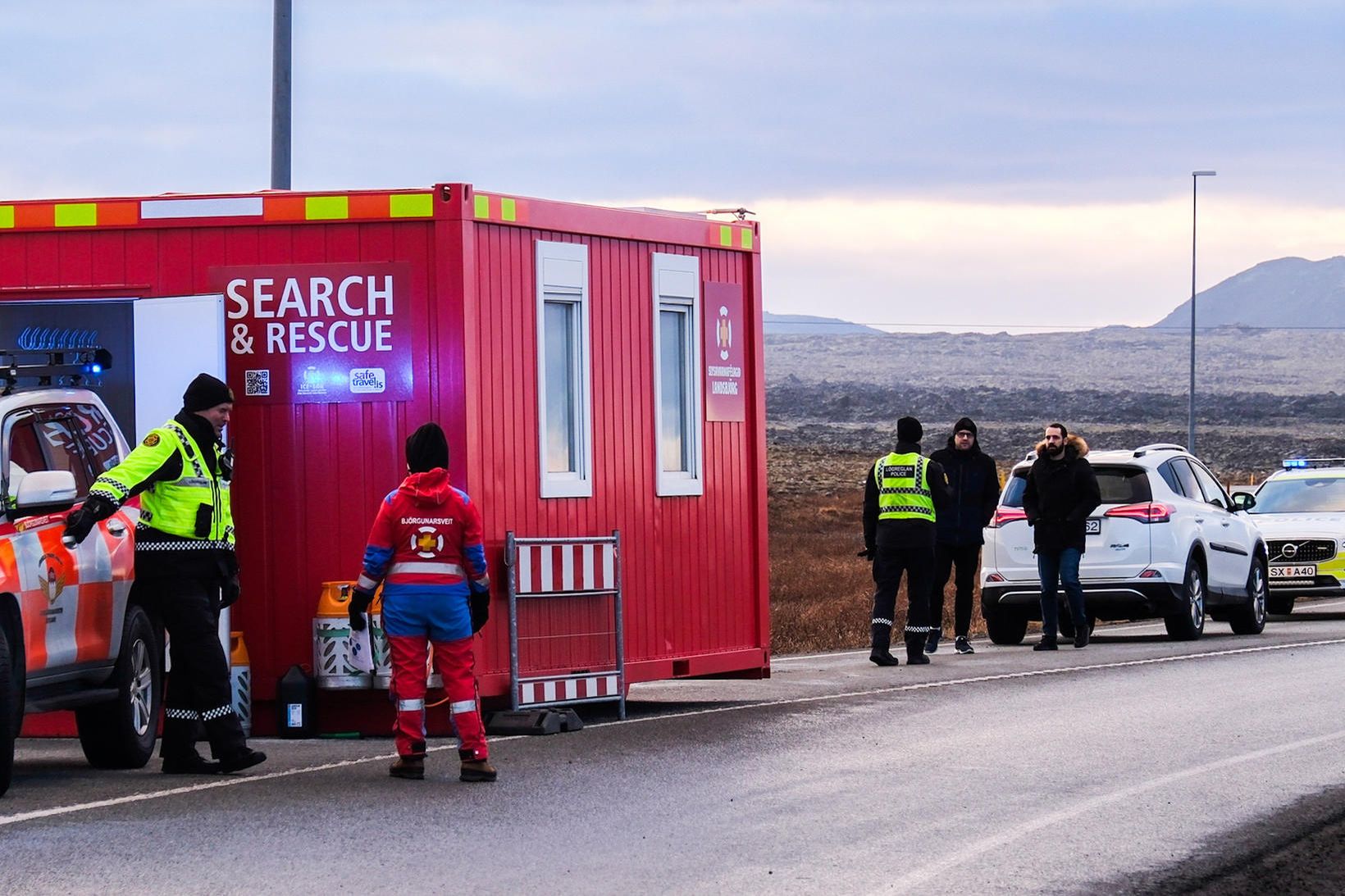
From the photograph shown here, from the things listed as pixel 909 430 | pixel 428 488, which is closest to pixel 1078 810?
pixel 428 488

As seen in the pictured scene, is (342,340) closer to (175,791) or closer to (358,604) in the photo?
(358,604)

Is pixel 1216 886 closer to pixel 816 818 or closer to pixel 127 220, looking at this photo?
pixel 816 818

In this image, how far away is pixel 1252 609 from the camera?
20891mm

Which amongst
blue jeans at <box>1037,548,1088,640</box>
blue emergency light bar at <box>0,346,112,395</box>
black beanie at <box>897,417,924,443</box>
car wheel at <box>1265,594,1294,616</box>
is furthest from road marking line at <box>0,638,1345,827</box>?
car wheel at <box>1265,594,1294,616</box>

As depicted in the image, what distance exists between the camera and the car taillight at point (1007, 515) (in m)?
19.8

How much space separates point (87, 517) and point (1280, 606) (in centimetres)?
1870

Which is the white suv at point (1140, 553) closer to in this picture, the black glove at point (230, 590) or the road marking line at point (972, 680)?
the road marking line at point (972, 680)

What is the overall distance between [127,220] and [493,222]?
2165 millimetres

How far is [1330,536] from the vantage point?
24.0 metres

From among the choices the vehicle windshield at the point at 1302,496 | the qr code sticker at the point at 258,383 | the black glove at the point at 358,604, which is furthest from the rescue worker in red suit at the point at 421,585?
the vehicle windshield at the point at 1302,496

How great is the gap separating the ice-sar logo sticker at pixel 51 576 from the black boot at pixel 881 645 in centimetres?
797

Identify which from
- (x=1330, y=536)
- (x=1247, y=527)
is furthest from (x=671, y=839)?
(x=1330, y=536)

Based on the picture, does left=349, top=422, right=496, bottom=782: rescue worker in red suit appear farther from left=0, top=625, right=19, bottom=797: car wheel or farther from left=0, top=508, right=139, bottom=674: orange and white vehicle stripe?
left=0, top=625, right=19, bottom=797: car wheel

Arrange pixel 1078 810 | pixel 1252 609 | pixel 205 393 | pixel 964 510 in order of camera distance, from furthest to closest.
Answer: pixel 1252 609
pixel 964 510
pixel 205 393
pixel 1078 810
